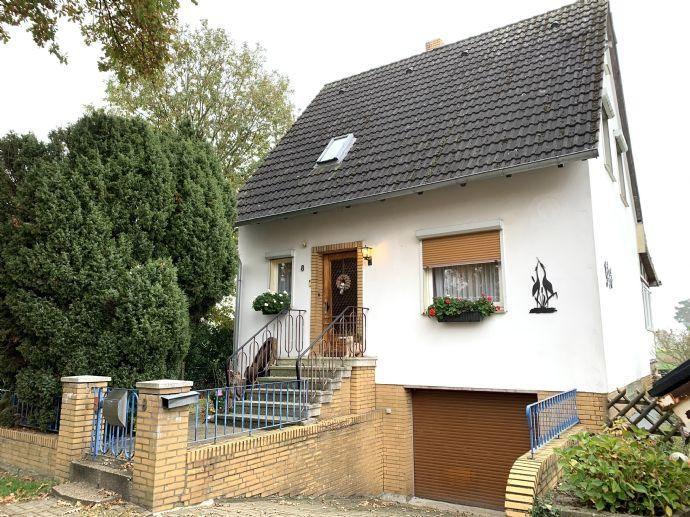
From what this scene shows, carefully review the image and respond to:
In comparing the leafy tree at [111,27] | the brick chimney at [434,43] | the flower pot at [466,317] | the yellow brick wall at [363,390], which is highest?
the brick chimney at [434,43]

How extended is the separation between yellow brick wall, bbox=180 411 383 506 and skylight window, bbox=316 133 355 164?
5.51 meters

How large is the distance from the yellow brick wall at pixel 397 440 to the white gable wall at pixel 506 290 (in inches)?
13.8

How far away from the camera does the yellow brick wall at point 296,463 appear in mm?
5492

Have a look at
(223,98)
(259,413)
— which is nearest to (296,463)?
(259,413)

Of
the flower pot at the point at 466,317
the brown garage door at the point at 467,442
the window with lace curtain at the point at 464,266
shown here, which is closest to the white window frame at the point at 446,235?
the window with lace curtain at the point at 464,266

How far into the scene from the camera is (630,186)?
1338cm

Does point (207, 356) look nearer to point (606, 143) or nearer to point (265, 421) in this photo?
point (265, 421)

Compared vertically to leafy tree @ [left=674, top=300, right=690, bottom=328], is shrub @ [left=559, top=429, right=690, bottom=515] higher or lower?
lower

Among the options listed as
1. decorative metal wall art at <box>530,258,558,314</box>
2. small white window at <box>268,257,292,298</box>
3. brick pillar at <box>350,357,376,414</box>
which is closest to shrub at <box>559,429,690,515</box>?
decorative metal wall art at <box>530,258,558,314</box>

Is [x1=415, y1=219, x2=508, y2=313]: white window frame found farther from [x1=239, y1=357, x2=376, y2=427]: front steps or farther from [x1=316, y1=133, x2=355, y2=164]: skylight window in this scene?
[x1=316, y1=133, x2=355, y2=164]: skylight window

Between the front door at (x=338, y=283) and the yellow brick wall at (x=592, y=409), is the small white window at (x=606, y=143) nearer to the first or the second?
the yellow brick wall at (x=592, y=409)

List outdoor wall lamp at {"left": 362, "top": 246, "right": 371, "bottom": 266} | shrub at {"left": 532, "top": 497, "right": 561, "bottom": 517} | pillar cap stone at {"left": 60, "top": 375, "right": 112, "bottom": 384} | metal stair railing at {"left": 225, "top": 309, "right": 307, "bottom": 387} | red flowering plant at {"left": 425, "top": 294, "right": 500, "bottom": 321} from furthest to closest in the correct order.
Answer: metal stair railing at {"left": 225, "top": 309, "right": 307, "bottom": 387}, outdoor wall lamp at {"left": 362, "top": 246, "right": 371, "bottom": 266}, red flowering plant at {"left": 425, "top": 294, "right": 500, "bottom": 321}, pillar cap stone at {"left": 60, "top": 375, "right": 112, "bottom": 384}, shrub at {"left": 532, "top": 497, "right": 561, "bottom": 517}

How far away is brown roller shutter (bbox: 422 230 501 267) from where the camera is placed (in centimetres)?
844

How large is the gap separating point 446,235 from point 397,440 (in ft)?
12.8
